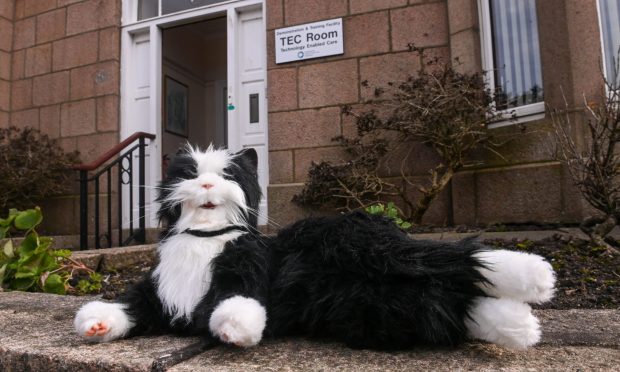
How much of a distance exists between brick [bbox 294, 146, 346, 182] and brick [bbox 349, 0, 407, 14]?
1.45 metres

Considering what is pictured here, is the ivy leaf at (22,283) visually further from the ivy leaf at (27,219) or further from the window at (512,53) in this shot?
the window at (512,53)

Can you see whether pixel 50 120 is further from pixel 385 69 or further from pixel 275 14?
pixel 385 69

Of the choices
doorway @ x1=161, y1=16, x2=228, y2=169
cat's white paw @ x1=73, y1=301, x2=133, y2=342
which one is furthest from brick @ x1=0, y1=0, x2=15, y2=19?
cat's white paw @ x1=73, y1=301, x2=133, y2=342

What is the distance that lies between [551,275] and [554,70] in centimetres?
327

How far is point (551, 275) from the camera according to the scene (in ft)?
3.51

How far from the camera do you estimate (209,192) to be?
52.8 inches

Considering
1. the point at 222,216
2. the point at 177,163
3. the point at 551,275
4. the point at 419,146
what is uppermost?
the point at 419,146

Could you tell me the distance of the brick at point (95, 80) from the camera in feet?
18.9

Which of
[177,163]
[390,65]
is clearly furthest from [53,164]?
[177,163]

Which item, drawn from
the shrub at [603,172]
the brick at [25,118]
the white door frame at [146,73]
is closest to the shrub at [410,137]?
the shrub at [603,172]

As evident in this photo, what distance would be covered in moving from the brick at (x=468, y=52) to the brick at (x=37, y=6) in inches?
205

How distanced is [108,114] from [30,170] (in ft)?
3.54

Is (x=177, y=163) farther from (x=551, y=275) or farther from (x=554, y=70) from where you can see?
(x=554, y=70)

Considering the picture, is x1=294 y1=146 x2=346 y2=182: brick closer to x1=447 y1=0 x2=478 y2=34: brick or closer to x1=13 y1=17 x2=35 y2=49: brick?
x1=447 y1=0 x2=478 y2=34: brick
